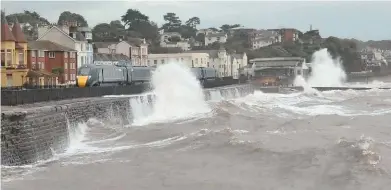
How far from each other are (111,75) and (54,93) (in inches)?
477

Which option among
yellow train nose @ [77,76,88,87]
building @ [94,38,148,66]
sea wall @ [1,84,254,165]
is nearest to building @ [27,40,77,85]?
yellow train nose @ [77,76,88,87]

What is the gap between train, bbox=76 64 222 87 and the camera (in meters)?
34.6

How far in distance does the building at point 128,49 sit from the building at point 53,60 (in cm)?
1942

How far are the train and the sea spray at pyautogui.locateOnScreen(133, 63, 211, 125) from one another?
3.08 ft

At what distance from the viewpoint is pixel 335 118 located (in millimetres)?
30812

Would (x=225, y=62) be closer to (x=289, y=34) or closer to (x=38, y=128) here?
(x=289, y=34)

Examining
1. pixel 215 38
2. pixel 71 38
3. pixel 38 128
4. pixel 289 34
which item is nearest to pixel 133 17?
pixel 215 38

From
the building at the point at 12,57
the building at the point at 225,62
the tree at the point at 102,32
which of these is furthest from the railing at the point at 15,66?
the tree at the point at 102,32

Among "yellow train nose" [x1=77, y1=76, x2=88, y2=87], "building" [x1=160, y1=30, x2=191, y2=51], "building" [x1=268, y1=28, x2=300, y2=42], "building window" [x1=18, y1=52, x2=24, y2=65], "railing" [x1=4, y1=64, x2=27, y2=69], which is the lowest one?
"yellow train nose" [x1=77, y1=76, x2=88, y2=87]

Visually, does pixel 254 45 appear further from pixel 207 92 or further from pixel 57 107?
pixel 57 107

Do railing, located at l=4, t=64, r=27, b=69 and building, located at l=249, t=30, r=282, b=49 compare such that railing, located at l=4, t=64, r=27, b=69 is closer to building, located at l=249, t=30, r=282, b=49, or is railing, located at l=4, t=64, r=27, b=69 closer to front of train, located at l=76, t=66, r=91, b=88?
front of train, located at l=76, t=66, r=91, b=88

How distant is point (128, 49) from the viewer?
7588cm

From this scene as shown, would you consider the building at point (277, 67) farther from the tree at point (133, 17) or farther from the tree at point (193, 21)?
the tree at point (193, 21)

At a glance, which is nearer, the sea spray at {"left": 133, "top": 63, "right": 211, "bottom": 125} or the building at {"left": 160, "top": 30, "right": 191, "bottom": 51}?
the sea spray at {"left": 133, "top": 63, "right": 211, "bottom": 125}
